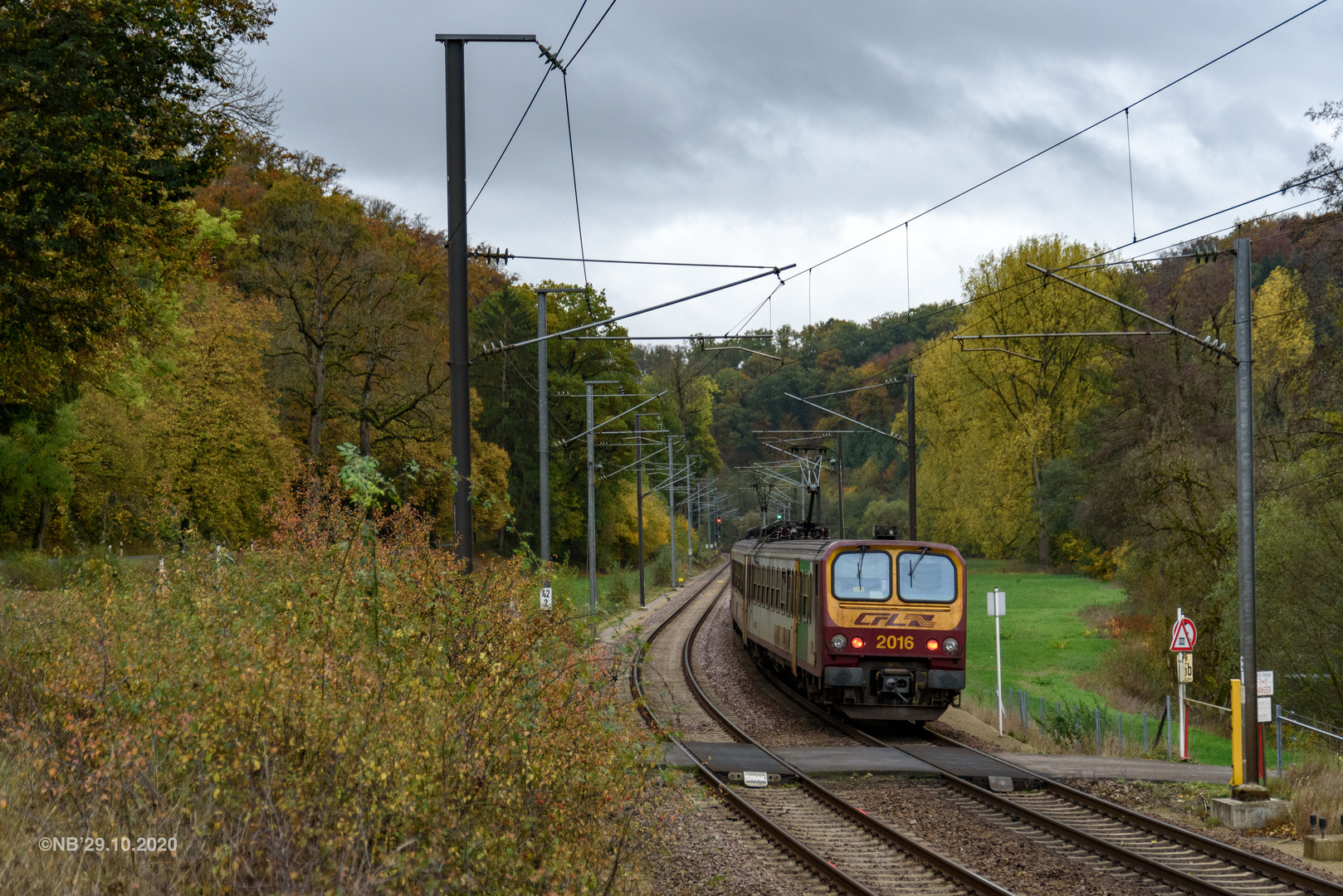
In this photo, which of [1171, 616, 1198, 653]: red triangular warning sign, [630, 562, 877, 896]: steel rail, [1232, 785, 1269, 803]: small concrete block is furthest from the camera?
[1171, 616, 1198, 653]: red triangular warning sign

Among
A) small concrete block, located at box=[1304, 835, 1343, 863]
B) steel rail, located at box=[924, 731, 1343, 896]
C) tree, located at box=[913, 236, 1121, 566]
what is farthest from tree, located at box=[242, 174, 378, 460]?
small concrete block, located at box=[1304, 835, 1343, 863]

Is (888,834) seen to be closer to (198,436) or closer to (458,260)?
(458,260)

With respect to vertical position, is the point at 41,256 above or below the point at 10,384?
above

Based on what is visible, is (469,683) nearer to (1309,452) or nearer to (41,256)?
(41,256)

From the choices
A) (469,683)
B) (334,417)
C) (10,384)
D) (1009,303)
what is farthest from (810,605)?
(1009,303)

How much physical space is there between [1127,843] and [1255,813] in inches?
87.2

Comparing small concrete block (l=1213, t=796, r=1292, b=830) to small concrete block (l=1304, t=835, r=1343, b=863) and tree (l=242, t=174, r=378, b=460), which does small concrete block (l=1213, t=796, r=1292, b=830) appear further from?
tree (l=242, t=174, r=378, b=460)

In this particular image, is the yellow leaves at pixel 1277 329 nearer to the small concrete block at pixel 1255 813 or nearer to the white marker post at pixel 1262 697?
the white marker post at pixel 1262 697

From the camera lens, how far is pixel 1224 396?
40.1m

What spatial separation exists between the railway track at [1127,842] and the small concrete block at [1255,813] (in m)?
1.08

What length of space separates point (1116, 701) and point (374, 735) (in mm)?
23751

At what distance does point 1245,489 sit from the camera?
518 inches

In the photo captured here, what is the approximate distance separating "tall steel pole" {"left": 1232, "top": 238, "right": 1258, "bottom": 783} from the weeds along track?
7.63ft

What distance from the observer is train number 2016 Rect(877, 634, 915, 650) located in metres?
16.9
